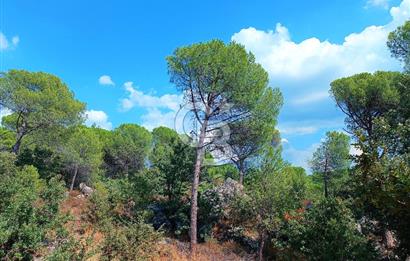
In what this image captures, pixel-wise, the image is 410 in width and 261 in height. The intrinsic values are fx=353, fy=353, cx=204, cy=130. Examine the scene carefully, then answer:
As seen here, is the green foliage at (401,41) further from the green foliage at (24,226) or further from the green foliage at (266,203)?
the green foliage at (24,226)

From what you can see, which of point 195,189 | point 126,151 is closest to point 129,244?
point 195,189

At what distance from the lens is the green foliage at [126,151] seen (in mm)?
37281

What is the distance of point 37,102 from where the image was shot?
19.8 m

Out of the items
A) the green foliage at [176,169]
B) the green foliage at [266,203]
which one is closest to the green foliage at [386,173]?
the green foliage at [266,203]

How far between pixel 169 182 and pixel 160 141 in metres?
26.5

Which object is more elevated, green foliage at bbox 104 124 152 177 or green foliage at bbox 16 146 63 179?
green foliage at bbox 104 124 152 177

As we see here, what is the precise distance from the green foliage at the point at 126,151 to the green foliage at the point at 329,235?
27.2 m

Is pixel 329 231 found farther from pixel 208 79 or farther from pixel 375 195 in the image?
pixel 208 79

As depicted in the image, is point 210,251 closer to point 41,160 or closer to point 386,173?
point 386,173

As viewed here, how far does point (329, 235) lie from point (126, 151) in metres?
29.4

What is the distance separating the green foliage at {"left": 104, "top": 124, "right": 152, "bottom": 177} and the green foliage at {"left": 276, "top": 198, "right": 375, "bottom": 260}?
89.2 feet

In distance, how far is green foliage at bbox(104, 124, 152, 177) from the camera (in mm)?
37281

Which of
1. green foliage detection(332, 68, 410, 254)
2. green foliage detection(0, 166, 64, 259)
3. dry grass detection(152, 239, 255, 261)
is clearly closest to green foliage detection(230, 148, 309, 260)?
dry grass detection(152, 239, 255, 261)

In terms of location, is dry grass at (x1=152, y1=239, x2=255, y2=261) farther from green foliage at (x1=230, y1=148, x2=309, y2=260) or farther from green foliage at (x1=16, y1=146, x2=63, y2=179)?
green foliage at (x1=16, y1=146, x2=63, y2=179)
